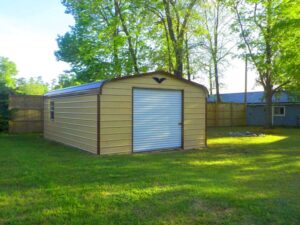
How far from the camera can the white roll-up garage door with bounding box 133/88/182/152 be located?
31.5 ft

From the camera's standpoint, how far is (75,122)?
10.4 m

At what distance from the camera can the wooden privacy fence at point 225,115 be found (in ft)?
74.3

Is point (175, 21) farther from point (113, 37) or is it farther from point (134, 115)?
point (134, 115)

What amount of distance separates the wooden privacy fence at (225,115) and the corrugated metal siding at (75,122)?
1313cm

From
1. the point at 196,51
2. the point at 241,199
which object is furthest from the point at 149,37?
the point at 241,199

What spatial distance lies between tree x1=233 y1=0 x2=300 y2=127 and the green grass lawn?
987cm

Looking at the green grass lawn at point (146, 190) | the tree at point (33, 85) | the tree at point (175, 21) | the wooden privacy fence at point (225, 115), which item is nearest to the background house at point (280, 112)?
the wooden privacy fence at point (225, 115)

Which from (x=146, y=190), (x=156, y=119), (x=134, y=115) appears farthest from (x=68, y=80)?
(x=146, y=190)

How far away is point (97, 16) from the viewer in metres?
19.6

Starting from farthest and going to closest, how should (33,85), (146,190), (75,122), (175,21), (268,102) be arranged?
(33,85)
(268,102)
(175,21)
(75,122)
(146,190)

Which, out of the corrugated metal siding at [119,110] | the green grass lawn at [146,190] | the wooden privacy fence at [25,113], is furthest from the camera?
the wooden privacy fence at [25,113]

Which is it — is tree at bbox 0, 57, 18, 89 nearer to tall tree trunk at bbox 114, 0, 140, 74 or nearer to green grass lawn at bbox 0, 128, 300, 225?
tall tree trunk at bbox 114, 0, 140, 74

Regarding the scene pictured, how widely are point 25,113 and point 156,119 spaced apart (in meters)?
8.56

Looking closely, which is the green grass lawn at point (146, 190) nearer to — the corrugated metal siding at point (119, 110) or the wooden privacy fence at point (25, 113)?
the corrugated metal siding at point (119, 110)
